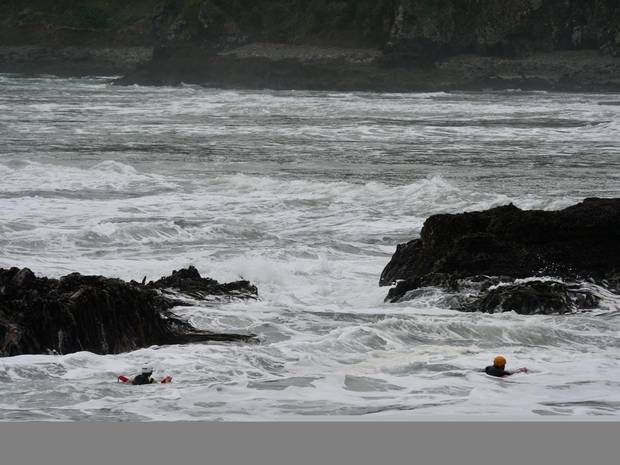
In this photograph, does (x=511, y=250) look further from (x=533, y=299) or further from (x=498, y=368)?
(x=498, y=368)

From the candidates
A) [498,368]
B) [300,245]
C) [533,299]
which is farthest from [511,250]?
[300,245]

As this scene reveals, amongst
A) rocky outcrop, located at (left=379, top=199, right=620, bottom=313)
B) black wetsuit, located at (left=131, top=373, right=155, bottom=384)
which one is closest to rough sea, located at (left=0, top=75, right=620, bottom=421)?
black wetsuit, located at (left=131, top=373, right=155, bottom=384)

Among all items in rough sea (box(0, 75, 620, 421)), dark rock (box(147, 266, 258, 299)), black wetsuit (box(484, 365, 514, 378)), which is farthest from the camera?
dark rock (box(147, 266, 258, 299))

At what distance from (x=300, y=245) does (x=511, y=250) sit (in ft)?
13.1

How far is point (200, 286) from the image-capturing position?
1270 cm

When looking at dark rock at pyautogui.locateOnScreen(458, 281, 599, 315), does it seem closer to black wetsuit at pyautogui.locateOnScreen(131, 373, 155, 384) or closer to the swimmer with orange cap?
the swimmer with orange cap

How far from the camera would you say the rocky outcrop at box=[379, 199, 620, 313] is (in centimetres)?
1270

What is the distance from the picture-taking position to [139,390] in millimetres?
9211

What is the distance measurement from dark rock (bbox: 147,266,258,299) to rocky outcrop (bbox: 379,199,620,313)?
5.03 ft

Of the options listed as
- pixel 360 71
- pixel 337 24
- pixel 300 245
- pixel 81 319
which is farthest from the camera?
pixel 337 24

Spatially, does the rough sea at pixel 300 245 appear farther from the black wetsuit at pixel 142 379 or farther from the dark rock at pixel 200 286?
the dark rock at pixel 200 286

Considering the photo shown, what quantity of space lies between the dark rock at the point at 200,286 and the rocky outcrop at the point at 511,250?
1532 mm

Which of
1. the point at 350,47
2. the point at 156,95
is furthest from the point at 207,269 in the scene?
the point at 350,47

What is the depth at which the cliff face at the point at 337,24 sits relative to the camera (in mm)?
64938
